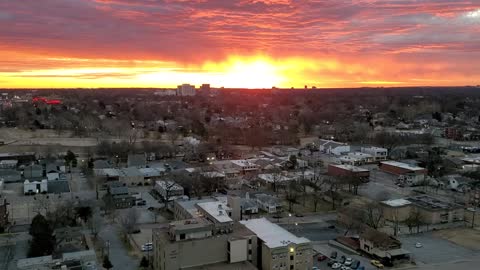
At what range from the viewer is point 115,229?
12.5 metres

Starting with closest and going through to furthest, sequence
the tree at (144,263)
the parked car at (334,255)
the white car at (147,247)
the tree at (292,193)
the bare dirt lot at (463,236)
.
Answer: the tree at (144,263) → the parked car at (334,255) → the white car at (147,247) → the bare dirt lot at (463,236) → the tree at (292,193)

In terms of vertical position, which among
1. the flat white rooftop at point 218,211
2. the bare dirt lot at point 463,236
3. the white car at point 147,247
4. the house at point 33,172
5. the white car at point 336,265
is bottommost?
the bare dirt lot at point 463,236

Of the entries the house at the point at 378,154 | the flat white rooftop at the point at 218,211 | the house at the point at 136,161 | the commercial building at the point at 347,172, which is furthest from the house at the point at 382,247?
the house at the point at 378,154

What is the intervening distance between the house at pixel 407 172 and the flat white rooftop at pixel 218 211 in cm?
976

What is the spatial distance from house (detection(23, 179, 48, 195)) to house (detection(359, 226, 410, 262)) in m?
11.6

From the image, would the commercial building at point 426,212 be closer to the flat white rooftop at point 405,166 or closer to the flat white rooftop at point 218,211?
the flat white rooftop at point 405,166

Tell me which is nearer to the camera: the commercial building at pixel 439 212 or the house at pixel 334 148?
the commercial building at pixel 439 212

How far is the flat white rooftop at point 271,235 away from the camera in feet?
31.2

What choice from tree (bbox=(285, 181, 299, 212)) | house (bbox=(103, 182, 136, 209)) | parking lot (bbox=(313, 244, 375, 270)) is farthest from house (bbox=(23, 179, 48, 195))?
parking lot (bbox=(313, 244, 375, 270))

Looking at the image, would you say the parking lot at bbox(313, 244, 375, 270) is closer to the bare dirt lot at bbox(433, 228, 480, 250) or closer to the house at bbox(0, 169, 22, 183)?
the bare dirt lot at bbox(433, 228, 480, 250)

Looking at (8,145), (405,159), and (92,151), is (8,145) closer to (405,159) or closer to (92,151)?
(92,151)

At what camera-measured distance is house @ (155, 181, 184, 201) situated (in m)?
15.4

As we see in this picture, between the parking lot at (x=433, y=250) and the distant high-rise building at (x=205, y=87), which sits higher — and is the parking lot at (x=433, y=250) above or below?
below

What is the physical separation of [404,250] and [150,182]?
10.7 meters
